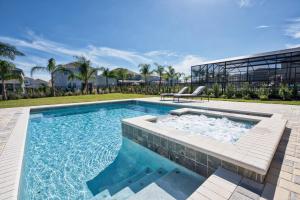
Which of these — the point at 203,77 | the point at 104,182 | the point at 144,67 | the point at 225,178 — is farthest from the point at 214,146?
the point at 144,67

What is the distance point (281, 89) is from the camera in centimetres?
1050

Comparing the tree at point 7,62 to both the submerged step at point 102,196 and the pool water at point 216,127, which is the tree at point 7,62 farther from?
the submerged step at point 102,196

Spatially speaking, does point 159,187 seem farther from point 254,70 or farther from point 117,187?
point 254,70

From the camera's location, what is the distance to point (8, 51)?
1384cm

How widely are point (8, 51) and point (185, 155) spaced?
1848cm

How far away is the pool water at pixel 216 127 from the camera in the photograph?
3831 mm

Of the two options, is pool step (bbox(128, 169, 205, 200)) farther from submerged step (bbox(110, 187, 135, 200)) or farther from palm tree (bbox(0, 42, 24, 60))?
palm tree (bbox(0, 42, 24, 60))

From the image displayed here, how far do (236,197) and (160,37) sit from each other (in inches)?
571

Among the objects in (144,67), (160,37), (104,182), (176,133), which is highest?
(160,37)

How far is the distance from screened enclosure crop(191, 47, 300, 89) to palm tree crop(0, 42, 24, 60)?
1778cm

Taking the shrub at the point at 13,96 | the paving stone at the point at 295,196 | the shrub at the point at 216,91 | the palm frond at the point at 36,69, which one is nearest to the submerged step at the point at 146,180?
the paving stone at the point at 295,196

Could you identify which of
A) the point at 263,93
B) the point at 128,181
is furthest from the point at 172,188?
the point at 263,93

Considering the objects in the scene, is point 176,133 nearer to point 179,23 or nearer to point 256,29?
point 179,23

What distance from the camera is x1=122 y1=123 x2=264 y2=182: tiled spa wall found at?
6.78 feet
